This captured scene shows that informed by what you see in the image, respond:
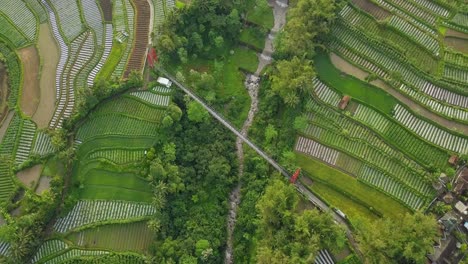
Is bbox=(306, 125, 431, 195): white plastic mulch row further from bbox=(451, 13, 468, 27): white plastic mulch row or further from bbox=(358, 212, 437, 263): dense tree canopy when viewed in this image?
bbox=(451, 13, 468, 27): white plastic mulch row

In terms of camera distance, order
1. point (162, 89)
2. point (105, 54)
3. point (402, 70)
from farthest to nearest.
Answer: point (105, 54) → point (162, 89) → point (402, 70)

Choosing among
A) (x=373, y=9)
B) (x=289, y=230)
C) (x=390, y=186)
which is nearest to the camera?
(x=289, y=230)

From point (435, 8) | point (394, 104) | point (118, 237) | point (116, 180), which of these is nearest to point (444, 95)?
point (394, 104)

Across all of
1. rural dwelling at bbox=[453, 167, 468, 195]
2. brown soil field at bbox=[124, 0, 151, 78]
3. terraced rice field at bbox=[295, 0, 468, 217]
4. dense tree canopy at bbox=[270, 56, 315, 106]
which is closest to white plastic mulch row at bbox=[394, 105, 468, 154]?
terraced rice field at bbox=[295, 0, 468, 217]

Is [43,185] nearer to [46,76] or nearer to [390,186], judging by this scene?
[46,76]

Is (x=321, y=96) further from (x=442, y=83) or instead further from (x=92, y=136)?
(x=92, y=136)

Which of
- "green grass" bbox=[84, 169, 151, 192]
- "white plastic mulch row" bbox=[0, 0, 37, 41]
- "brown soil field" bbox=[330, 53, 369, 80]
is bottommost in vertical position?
"green grass" bbox=[84, 169, 151, 192]

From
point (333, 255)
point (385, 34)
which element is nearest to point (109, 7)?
point (385, 34)

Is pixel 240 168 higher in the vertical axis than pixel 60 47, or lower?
lower
